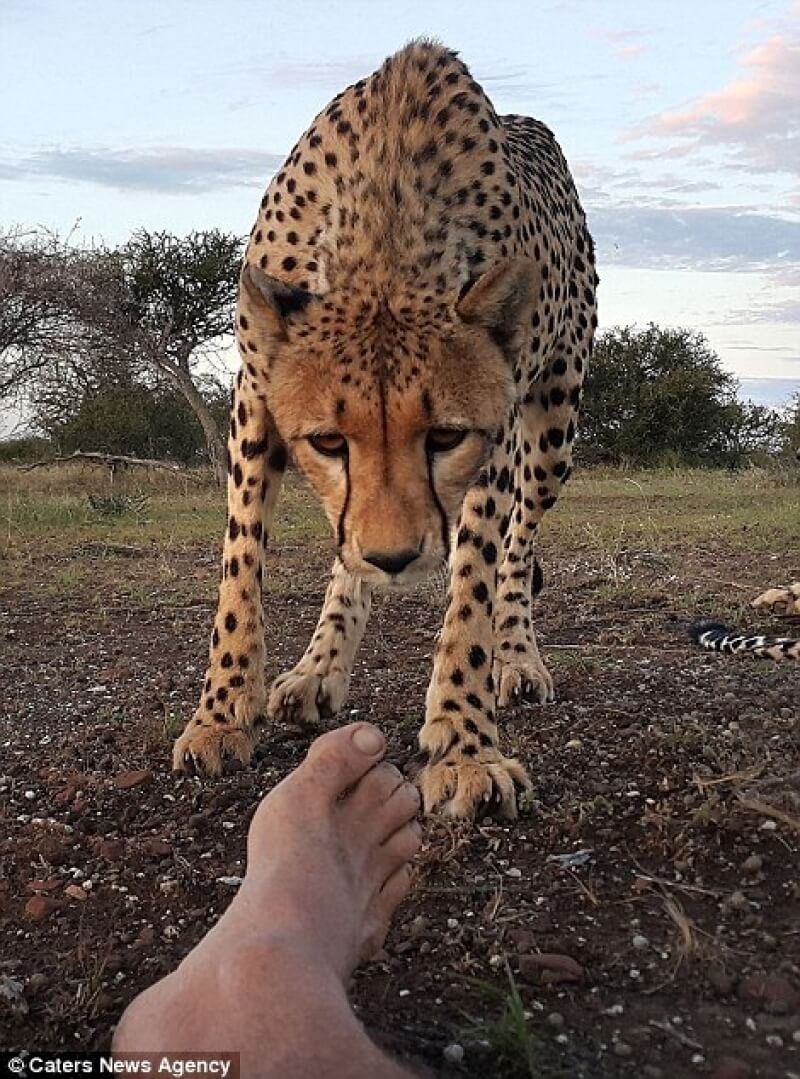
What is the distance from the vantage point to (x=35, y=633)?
409cm

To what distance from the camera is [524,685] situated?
303 cm

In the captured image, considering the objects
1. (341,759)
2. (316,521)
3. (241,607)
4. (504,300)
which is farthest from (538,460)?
(316,521)

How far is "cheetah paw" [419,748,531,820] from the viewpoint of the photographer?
2121 millimetres

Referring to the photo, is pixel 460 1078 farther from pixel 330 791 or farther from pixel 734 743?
pixel 734 743

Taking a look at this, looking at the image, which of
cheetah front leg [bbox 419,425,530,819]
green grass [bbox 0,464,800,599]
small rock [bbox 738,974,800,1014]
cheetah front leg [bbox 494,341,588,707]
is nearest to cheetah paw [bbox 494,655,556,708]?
cheetah front leg [bbox 494,341,588,707]

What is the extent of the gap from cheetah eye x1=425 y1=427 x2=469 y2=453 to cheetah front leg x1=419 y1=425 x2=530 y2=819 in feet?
1.26

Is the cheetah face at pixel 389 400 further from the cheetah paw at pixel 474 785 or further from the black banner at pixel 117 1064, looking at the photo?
the black banner at pixel 117 1064

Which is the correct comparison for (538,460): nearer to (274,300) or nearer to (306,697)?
(306,697)

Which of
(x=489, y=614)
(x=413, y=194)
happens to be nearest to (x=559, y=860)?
(x=489, y=614)

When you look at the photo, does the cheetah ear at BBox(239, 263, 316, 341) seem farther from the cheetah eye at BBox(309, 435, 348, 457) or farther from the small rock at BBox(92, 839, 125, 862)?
the small rock at BBox(92, 839, 125, 862)

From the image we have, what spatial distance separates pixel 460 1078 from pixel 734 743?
1251 millimetres

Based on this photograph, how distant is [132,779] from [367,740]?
953 millimetres

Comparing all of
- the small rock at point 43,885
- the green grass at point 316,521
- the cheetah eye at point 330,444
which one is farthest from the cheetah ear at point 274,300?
the green grass at point 316,521

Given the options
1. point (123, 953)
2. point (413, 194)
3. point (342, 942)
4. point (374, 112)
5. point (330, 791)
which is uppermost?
point (374, 112)
